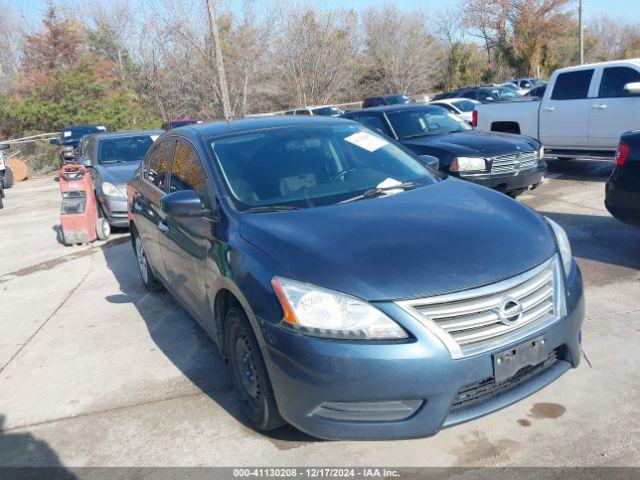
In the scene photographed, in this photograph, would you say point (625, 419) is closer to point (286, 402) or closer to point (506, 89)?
point (286, 402)

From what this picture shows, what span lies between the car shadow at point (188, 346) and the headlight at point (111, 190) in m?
2.44

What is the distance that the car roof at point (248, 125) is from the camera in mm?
4395

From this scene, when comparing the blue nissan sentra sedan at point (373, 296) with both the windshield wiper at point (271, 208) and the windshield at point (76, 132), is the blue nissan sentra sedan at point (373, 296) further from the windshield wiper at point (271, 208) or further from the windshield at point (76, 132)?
the windshield at point (76, 132)

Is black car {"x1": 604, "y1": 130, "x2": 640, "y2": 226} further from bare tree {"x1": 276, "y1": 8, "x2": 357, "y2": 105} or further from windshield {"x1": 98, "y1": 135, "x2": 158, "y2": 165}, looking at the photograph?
bare tree {"x1": 276, "y1": 8, "x2": 357, "y2": 105}

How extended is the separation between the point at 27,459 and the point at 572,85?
10.1 metres

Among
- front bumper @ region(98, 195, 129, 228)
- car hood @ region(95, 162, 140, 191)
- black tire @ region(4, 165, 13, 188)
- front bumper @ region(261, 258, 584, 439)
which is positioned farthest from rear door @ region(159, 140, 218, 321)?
black tire @ region(4, 165, 13, 188)

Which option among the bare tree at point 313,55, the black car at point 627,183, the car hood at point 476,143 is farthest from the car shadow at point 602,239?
the bare tree at point 313,55

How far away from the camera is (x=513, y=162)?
7996 mm

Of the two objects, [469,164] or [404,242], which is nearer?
[404,242]

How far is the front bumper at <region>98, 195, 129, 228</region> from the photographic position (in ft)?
30.6

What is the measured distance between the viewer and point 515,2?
4178cm

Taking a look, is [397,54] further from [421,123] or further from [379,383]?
[379,383]

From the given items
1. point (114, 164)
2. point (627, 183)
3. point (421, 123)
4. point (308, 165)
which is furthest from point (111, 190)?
point (627, 183)

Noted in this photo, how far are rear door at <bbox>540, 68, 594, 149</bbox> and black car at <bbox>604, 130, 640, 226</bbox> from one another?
4.92m
